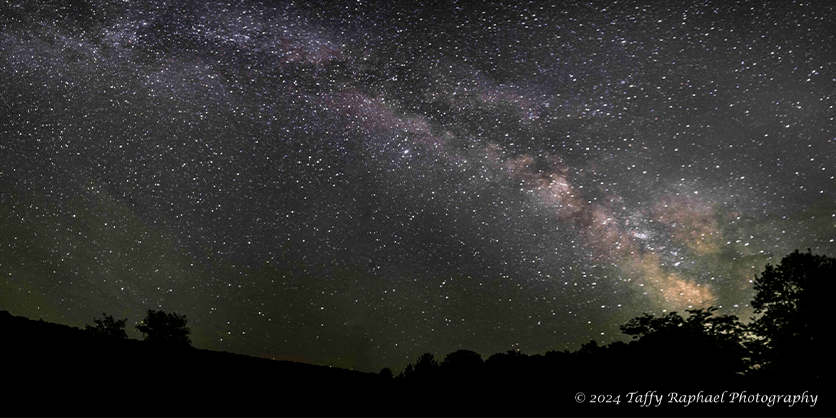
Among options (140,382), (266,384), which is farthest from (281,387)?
(140,382)

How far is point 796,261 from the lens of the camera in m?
16.1

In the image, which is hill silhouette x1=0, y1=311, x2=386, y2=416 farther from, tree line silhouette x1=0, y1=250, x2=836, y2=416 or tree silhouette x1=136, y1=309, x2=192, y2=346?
tree silhouette x1=136, y1=309, x2=192, y2=346

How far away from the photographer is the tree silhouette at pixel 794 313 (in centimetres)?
1458

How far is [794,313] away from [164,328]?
33999 mm

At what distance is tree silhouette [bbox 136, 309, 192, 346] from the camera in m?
25.7

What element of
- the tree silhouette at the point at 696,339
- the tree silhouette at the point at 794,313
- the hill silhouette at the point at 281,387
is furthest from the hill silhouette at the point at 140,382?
the tree silhouette at the point at 794,313

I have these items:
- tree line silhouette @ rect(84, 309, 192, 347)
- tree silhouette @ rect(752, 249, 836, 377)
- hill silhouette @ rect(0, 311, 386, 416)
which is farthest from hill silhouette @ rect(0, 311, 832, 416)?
tree line silhouette @ rect(84, 309, 192, 347)

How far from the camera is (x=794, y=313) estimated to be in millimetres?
15477

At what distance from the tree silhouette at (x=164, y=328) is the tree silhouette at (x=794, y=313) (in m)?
31.0

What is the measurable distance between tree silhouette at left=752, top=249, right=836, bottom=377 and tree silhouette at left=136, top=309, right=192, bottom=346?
1219 inches

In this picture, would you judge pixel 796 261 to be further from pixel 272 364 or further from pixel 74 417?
pixel 74 417

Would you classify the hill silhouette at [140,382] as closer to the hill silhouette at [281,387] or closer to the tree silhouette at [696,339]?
the hill silhouette at [281,387]

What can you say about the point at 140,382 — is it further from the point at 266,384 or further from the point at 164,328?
the point at 164,328

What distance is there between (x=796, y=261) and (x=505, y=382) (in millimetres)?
16809
